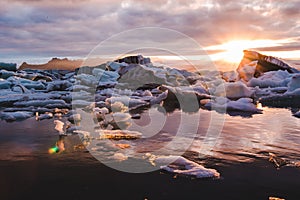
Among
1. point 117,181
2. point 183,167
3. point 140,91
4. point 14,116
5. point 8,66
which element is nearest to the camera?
point 117,181

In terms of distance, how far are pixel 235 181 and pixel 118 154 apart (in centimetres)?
201

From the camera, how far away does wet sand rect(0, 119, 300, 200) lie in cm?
367

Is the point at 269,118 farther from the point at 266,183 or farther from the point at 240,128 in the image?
the point at 266,183

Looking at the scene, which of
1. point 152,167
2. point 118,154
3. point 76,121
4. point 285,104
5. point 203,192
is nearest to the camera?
point 203,192

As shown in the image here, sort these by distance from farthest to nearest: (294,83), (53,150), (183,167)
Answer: (294,83) → (53,150) → (183,167)

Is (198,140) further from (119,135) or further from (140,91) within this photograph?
(140,91)

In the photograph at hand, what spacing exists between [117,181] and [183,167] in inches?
42.3

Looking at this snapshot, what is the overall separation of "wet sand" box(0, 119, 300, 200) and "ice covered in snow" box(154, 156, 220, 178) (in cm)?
13

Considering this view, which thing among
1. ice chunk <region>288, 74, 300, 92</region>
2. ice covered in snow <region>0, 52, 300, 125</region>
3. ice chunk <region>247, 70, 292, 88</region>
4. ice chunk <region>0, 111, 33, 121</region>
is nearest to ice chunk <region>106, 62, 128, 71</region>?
ice covered in snow <region>0, 52, 300, 125</region>

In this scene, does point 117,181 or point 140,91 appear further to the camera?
point 140,91

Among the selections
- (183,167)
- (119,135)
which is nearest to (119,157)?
(183,167)

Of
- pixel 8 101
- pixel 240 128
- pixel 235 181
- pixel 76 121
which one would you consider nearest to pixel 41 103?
pixel 8 101

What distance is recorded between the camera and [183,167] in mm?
4598

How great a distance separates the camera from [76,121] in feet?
28.1
